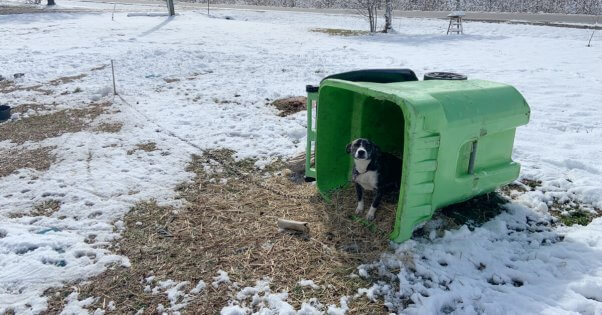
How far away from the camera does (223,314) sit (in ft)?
9.97

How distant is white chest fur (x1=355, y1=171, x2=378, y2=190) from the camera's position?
4051 mm

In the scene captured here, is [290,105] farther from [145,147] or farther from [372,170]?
[372,170]

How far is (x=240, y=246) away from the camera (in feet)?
12.7

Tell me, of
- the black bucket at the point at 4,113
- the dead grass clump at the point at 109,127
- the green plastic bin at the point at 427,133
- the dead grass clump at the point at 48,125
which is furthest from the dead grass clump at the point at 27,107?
the green plastic bin at the point at 427,133

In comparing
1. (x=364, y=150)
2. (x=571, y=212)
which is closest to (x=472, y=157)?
(x=364, y=150)

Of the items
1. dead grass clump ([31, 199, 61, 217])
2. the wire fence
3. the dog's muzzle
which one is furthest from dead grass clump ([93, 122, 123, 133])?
the wire fence

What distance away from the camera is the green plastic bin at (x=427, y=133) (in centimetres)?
341

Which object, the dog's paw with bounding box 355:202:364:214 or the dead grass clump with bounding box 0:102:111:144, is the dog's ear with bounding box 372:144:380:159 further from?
the dead grass clump with bounding box 0:102:111:144

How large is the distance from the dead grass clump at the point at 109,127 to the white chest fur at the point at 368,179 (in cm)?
446

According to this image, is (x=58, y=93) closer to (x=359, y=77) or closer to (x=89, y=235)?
(x=89, y=235)

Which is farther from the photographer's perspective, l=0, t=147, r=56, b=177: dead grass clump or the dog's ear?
l=0, t=147, r=56, b=177: dead grass clump

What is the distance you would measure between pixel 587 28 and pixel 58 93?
21.2 m

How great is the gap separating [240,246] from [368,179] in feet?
4.39

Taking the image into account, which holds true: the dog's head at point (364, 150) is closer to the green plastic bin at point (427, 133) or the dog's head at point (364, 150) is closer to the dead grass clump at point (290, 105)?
the green plastic bin at point (427, 133)
